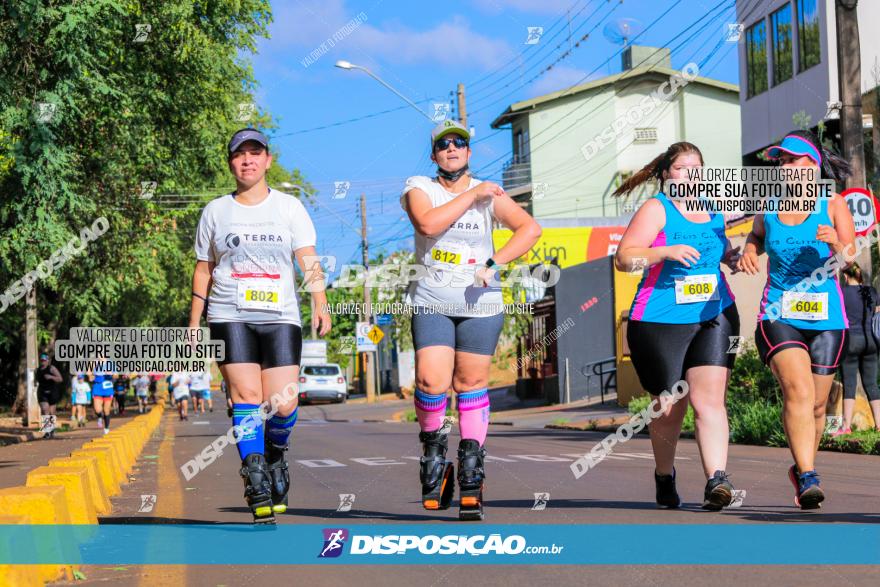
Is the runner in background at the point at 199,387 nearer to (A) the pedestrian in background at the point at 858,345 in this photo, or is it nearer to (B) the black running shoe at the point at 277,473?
(A) the pedestrian in background at the point at 858,345

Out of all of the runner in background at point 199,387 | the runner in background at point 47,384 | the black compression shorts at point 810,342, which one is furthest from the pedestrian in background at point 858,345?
the runner in background at point 199,387

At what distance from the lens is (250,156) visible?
7023 millimetres

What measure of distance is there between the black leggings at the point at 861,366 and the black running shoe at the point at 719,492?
763 cm

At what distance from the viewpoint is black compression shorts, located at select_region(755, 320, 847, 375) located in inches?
290

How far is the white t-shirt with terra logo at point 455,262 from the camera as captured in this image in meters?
6.96

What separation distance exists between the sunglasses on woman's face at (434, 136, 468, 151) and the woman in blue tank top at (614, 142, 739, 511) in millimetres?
1078

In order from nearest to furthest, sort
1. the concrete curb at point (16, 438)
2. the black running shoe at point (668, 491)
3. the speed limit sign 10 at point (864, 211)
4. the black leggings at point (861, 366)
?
the black running shoe at point (668, 491) < the speed limit sign 10 at point (864, 211) < the black leggings at point (861, 366) < the concrete curb at point (16, 438)

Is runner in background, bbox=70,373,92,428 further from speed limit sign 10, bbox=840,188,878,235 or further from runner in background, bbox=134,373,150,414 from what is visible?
speed limit sign 10, bbox=840,188,878,235

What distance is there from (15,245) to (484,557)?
13054 mm

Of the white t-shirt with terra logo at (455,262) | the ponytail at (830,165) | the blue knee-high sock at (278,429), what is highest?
the ponytail at (830,165)

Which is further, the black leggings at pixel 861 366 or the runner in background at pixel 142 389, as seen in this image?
the runner in background at pixel 142 389

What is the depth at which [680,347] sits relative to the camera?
7.27 metres

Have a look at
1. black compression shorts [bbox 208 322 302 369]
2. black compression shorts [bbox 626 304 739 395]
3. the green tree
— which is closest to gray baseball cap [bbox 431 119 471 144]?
black compression shorts [bbox 208 322 302 369]

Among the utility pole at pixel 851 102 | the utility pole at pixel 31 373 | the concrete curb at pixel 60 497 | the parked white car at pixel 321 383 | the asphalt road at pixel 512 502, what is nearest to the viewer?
the concrete curb at pixel 60 497
